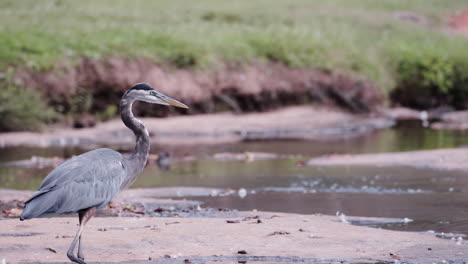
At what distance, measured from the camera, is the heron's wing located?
8242 millimetres

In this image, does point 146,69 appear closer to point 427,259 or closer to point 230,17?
point 230,17

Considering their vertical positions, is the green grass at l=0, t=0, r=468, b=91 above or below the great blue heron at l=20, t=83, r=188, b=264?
above

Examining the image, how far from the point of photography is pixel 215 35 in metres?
32.0

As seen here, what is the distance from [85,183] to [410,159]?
1018 cm

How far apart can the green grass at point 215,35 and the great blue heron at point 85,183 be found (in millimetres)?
16826

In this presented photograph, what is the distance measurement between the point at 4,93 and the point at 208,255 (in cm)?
1604

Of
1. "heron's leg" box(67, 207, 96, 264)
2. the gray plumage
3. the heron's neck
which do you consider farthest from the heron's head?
"heron's leg" box(67, 207, 96, 264)

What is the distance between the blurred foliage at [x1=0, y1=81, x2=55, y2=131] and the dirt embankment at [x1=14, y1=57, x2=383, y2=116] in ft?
2.58

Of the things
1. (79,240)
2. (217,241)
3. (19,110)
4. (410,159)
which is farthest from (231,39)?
(79,240)

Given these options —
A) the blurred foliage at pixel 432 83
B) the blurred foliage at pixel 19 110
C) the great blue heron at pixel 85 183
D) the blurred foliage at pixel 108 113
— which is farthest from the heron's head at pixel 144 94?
the blurred foliage at pixel 432 83

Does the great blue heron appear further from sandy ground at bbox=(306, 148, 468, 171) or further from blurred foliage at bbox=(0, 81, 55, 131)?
blurred foliage at bbox=(0, 81, 55, 131)

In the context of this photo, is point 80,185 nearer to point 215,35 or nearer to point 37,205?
point 37,205

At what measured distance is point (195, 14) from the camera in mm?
40875

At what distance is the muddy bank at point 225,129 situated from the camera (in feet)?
75.9
